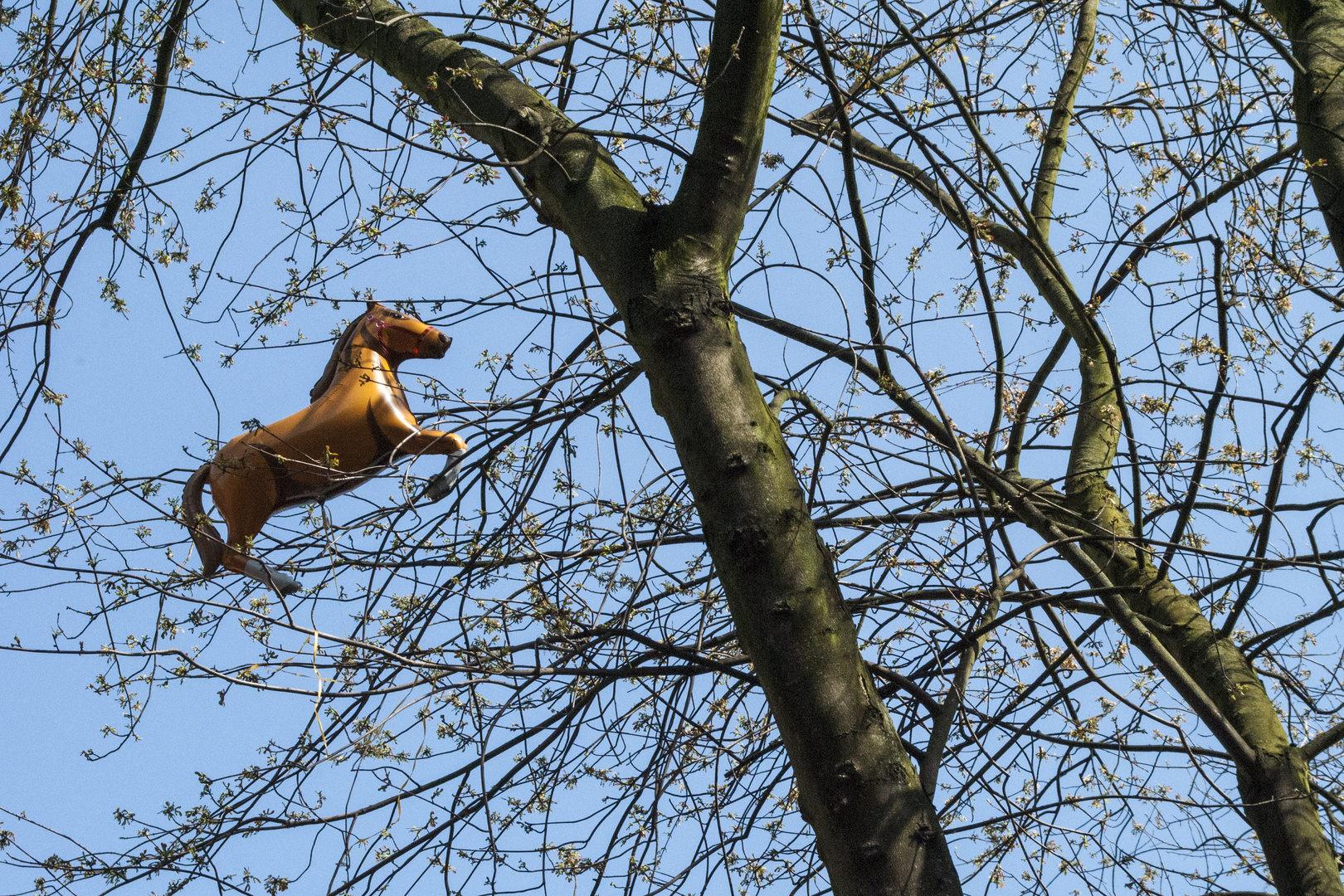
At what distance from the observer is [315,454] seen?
9.78ft

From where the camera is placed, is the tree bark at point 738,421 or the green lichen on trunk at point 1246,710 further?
the green lichen on trunk at point 1246,710

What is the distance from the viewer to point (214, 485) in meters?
2.95

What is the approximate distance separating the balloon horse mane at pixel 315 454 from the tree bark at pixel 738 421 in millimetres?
657

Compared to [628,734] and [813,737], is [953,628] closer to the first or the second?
[628,734]

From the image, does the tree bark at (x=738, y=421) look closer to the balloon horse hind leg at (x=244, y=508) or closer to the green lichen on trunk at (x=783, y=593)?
the green lichen on trunk at (x=783, y=593)

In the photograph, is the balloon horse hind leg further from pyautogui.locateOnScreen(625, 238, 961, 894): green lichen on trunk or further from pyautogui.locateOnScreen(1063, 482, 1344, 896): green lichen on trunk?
pyautogui.locateOnScreen(1063, 482, 1344, 896): green lichen on trunk

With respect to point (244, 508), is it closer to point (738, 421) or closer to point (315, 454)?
point (315, 454)

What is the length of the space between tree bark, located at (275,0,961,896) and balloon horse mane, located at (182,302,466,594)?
0.66 m

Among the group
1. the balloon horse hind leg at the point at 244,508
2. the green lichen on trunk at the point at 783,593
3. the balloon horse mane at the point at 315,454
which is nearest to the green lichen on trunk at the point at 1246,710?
the green lichen on trunk at the point at 783,593

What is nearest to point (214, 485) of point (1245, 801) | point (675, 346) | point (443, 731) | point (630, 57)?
point (443, 731)

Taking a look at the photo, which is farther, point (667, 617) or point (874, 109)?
point (667, 617)

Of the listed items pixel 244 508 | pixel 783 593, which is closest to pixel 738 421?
pixel 783 593

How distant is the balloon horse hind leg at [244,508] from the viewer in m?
2.93

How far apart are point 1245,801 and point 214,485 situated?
2.89m
